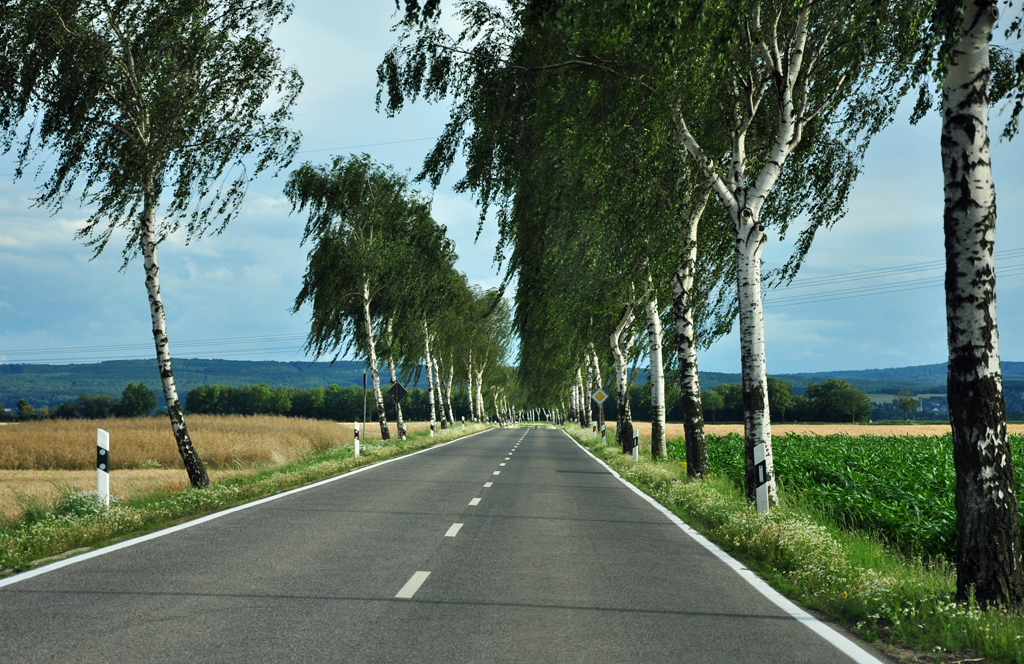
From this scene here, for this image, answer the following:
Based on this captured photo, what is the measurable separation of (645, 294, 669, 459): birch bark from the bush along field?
7.10 m

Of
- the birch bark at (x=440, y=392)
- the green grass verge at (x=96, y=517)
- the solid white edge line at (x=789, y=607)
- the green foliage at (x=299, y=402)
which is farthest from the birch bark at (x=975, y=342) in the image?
the green foliage at (x=299, y=402)

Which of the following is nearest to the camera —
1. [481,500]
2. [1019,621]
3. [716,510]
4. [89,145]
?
[1019,621]

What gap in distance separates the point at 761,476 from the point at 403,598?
6.44 meters

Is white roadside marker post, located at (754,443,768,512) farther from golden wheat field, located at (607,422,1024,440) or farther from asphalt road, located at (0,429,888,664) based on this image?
golden wheat field, located at (607,422,1024,440)

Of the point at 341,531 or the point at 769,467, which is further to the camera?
the point at 769,467

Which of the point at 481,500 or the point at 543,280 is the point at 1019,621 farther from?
the point at 543,280

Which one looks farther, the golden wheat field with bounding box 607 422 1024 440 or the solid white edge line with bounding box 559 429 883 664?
the golden wheat field with bounding box 607 422 1024 440

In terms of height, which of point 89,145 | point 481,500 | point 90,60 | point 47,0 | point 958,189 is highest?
point 47,0

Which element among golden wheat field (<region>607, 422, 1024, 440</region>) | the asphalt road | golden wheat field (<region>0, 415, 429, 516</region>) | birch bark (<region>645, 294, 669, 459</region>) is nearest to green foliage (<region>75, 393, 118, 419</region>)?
golden wheat field (<region>607, 422, 1024, 440</region>)

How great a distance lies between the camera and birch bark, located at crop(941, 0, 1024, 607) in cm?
619

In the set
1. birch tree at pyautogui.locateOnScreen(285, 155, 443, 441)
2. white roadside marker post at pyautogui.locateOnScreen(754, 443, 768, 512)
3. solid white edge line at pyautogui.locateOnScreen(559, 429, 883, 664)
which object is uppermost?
birch tree at pyautogui.locateOnScreen(285, 155, 443, 441)

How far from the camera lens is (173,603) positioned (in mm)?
6281

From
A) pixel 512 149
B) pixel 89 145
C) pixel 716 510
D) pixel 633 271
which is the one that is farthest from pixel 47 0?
pixel 716 510

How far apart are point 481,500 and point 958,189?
1002cm
